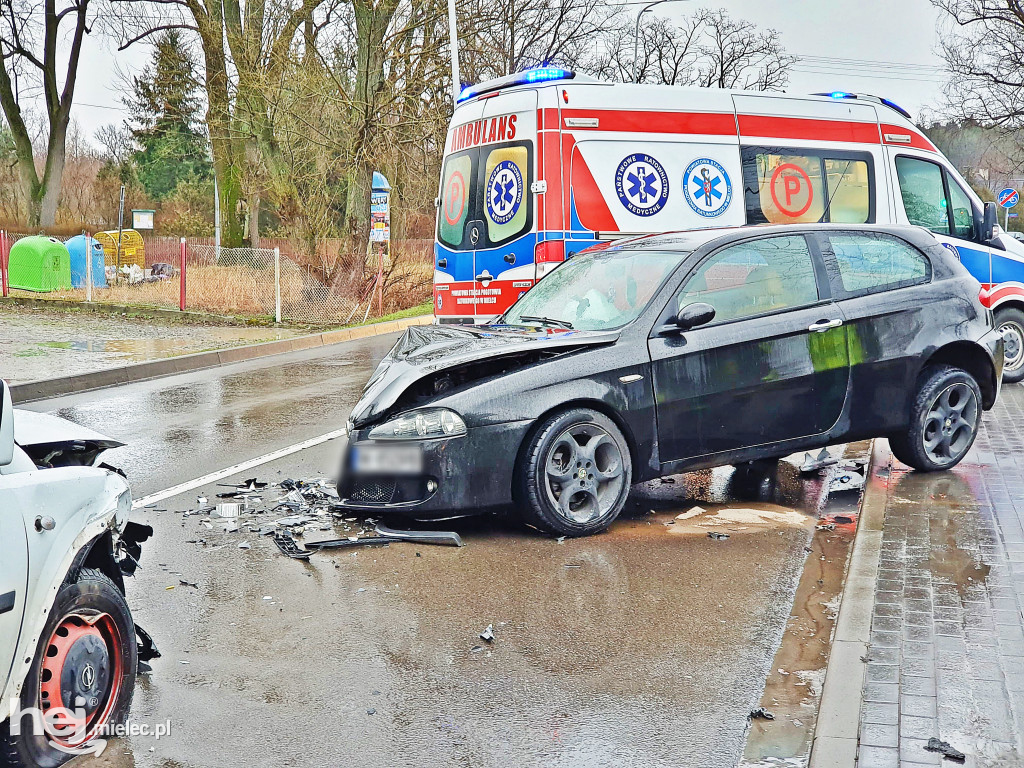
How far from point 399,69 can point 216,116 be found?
7298mm

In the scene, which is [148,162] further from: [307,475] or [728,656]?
[728,656]

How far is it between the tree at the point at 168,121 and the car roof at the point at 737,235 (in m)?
26.4

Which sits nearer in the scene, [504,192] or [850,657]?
[850,657]

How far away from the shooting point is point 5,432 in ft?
10.3

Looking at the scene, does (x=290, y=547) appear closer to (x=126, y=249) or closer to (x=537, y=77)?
(x=537, y=77)

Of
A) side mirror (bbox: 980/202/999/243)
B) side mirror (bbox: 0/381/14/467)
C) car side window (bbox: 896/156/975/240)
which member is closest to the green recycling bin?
car side window (bbox: 896/156/975/240)

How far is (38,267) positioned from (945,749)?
2537cm

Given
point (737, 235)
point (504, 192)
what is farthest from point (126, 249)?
point (737, 235)

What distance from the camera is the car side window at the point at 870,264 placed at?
721 centimetres

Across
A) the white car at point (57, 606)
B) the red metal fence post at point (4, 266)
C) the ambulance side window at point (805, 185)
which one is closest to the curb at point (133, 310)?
→ the red metal fence post at point (4, 266)

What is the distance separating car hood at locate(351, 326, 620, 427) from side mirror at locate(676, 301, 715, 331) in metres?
0.40

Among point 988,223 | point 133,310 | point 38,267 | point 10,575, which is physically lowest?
point 10,575

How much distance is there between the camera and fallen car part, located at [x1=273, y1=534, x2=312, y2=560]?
5805mm

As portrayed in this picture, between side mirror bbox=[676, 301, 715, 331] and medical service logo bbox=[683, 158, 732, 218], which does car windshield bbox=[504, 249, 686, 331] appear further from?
medical service logo bbox=[683, 158, 732, 218]
